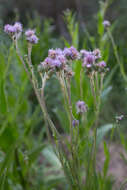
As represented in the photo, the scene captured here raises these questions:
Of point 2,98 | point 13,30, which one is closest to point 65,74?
point 13,30

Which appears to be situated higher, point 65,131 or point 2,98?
point 2,98

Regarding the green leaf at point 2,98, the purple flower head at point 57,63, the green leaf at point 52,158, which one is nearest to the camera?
the purple flower head at point 57,63

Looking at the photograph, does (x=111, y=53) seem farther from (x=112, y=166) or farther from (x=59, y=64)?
(x=59, y=64)

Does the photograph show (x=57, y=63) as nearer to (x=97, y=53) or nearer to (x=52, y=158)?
(x=97, y=53)

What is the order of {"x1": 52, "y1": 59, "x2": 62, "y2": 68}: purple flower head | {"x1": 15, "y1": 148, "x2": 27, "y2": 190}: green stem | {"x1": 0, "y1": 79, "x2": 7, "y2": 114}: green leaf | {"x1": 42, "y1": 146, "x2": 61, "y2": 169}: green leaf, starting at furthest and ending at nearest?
{"x1": 42, "y1": 146, "x2": 61, "y2": 169}: green leaf
{"x1": 15, "y1": 148, "x2": 27, "y2": 190}: green stem
{"x1": 0, "y1": 79, "x2": 7, "y2": 114}: green leaf
{"x1": 52, "y1": 59, "x2": 62, "y2": 68}: purple flower head

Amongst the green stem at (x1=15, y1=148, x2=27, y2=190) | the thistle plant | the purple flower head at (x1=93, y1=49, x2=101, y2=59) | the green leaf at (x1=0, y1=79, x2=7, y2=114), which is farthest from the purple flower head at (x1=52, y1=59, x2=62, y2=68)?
the green stem at (x1=15, y1=148, x2=27, y2=190)

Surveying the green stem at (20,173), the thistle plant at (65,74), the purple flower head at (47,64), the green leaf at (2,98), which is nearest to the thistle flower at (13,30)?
the thistle plant at (65,74)

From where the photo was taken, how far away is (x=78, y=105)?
0.58m

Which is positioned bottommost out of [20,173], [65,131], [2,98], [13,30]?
[20,173]

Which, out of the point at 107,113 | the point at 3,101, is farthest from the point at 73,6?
the point at 3,101

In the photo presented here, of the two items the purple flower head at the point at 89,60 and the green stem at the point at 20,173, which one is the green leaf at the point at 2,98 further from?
the purple flower head at the point at 89,60

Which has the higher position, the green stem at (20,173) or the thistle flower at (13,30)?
the thistle flower at (13,30)

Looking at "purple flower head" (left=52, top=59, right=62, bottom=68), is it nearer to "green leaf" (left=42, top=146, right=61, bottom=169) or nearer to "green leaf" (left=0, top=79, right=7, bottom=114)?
"green leaf" (left=0, top=79, right=7, bottom=114)

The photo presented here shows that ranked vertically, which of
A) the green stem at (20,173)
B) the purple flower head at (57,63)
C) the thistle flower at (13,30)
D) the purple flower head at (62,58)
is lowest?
the green stem at (20,173)
